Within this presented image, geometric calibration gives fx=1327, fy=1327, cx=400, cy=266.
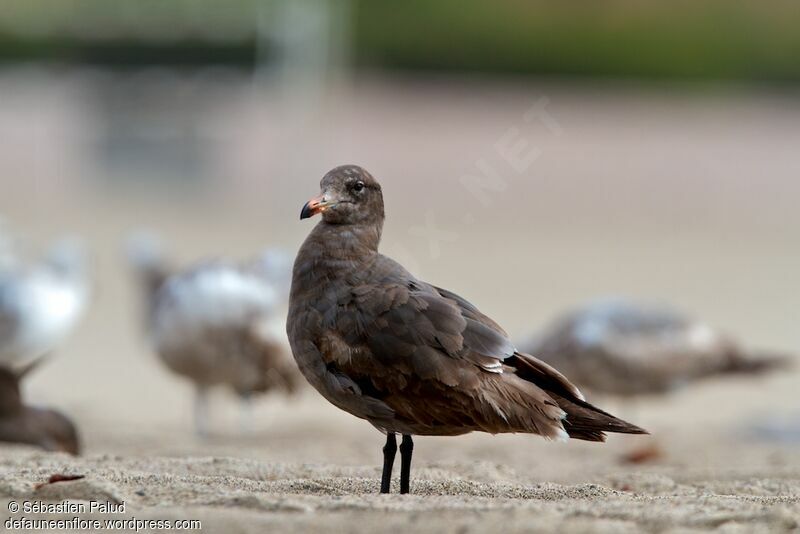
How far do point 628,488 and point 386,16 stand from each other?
28860 millimetres

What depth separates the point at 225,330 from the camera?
7551 mm

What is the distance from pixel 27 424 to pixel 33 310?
7.36 ft

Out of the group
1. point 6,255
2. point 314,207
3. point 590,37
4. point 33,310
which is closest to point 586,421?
point 314,207

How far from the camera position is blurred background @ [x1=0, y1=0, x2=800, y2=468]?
12359 mm

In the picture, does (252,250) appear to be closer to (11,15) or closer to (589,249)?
(589,249)

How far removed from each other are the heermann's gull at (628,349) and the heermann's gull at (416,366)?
14.3 ft

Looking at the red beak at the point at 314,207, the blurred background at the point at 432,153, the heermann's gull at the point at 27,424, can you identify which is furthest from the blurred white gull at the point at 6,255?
the red beak at the point at 314,207

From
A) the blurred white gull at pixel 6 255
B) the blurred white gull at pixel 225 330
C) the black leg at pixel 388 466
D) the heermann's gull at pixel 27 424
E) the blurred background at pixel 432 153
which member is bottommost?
the black leg at pixel 388 466

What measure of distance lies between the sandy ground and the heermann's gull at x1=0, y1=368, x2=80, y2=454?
279 millimetres

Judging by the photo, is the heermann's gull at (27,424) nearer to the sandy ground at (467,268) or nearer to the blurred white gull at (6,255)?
the sandy ground at (467,268)

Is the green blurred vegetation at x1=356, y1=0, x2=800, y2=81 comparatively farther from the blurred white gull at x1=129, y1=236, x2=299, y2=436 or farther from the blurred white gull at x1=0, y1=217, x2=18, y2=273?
the blurred white gull at x1=129, y1=236, x2=299, y2=436

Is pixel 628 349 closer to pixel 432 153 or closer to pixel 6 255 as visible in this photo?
pixel 6 255

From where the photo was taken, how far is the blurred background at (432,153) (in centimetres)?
1236

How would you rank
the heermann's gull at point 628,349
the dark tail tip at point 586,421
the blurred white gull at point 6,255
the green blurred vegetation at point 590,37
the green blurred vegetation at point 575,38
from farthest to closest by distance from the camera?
the green blurred vegetation at point 590,37
the green blurred vegetation at point 575,38
the blurred white gull at point 6,255
the heermann's gull at point 628,349
the dark tail tip at point 586,421
